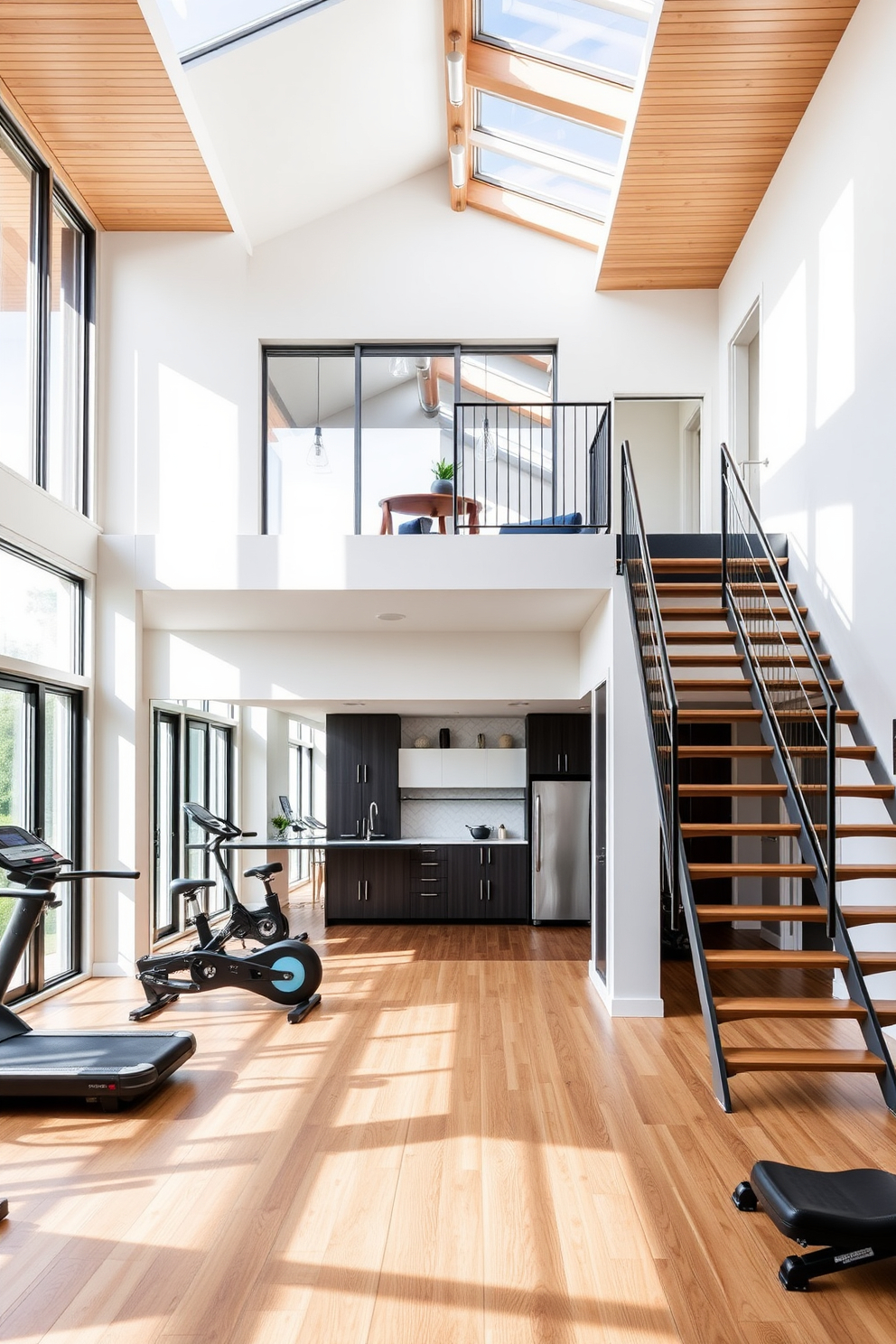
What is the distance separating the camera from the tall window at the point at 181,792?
29.2ft

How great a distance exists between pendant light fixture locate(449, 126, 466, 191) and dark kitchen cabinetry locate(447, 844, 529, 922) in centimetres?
619

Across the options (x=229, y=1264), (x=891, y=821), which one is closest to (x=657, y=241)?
(x=891, y=821)

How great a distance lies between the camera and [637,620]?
613 centimetres

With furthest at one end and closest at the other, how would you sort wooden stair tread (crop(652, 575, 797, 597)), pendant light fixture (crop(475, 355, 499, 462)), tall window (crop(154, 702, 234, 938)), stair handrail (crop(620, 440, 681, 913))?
tall window (crop(154, 702, 234, 938)) < pendant light fixture (crop(475, 355, 499, 462)) < wooden stair tread (crop(652, 575, 797, 597)) < stair handrail (crop(620, 440, 681, 913))

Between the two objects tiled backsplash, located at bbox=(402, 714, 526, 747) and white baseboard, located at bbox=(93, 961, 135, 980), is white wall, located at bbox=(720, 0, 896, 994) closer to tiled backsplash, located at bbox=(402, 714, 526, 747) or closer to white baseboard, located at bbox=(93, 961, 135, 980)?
tiled backsplash, located at bbox=(402, 714, 526, 747)

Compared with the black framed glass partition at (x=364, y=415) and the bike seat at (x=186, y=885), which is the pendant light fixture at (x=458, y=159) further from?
the bike seat at (x=186, y=885)

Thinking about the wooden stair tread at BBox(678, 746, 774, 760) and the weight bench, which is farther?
the wooden stair tread at BBox(678, 746, 774, 760)

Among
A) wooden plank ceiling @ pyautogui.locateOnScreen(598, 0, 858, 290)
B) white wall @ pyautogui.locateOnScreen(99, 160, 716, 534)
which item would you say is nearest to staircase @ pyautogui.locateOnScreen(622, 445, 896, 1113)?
white wall @ pyautogui.locateOnScreen(99, 160, 716, 534)

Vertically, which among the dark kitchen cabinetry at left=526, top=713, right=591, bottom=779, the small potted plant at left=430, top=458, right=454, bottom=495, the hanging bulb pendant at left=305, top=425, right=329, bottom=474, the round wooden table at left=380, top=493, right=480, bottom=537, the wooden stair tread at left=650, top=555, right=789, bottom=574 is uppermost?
the hanging bulb pendant at left=305, top=425, right=329, bottom=474

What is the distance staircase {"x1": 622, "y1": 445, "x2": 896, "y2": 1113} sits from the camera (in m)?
4.45

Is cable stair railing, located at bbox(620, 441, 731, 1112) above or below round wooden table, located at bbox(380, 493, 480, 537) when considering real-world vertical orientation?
below

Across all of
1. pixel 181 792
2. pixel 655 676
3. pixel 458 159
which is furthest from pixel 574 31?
pixel 181 792

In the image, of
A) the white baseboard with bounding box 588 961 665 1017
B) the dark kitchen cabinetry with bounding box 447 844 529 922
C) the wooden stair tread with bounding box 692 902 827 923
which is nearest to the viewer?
the wooden stair tread with bounding box 692 902 827 923

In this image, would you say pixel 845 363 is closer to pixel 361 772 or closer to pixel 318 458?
pixel 318 458
